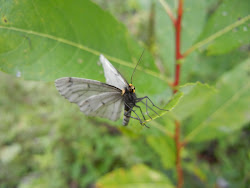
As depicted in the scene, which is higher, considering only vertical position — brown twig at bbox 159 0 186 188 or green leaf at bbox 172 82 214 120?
brown twig at bbox 159 0 186 188

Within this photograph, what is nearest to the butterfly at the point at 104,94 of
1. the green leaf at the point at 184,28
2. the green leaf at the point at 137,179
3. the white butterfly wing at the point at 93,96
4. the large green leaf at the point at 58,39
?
the white butterfly wing at the point at 93,96

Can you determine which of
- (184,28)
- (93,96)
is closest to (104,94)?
(93,96)

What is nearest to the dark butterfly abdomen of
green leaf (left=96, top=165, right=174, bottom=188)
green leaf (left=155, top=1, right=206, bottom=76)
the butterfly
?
the butterfly

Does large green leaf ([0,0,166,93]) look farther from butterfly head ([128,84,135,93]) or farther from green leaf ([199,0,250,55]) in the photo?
green leaf ([199,0,250,55])

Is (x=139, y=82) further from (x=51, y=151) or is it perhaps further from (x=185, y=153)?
(x=51, y=151)

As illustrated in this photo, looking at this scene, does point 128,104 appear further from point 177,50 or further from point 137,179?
point 137,179

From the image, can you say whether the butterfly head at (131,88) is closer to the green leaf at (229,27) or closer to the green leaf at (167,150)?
the green leaf at (229,27)
